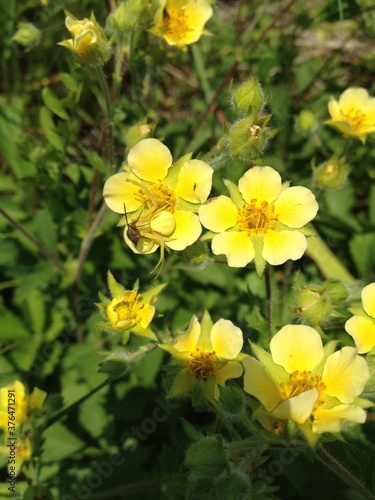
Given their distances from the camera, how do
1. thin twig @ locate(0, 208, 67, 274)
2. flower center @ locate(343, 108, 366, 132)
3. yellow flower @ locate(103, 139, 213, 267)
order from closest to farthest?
yellow flower @ locate(103, 139, 213, 267) < thin twig @ locate(0, 208, 67, 274) < flower center @ locate(343, 108, 366, 132)

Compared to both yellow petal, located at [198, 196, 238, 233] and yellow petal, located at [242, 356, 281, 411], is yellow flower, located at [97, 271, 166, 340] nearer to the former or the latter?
yellow petal, located at [198, 196, 238, 233]

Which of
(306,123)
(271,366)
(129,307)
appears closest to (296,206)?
(271,366)

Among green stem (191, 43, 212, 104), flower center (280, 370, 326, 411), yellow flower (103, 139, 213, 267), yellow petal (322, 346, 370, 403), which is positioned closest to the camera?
yellow petal (322, 346, 370, 403)

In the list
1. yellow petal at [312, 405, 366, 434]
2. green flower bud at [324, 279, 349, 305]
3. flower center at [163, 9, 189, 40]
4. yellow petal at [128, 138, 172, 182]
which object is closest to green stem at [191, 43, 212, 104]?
flower center at [163, 9, 189, 40]

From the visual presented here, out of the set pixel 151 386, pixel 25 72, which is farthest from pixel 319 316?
pixel 25 72

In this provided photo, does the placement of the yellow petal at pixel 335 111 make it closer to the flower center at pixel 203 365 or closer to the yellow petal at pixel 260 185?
the yellow petal at pixel 260 185

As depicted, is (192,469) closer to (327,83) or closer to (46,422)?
(46,422)
